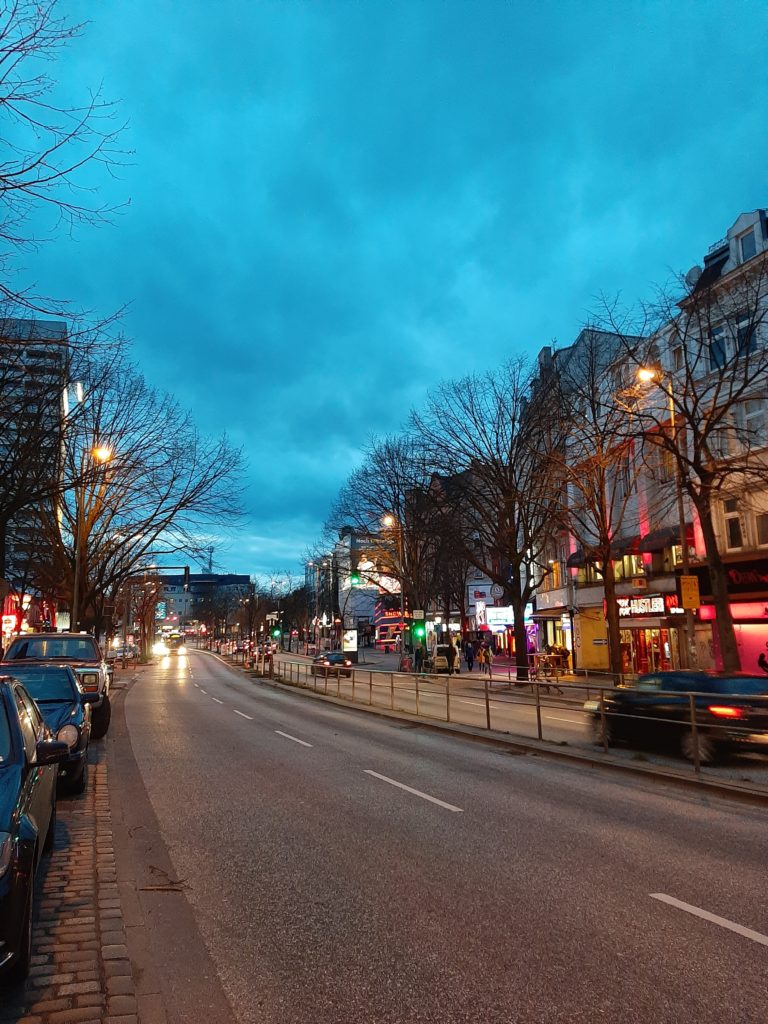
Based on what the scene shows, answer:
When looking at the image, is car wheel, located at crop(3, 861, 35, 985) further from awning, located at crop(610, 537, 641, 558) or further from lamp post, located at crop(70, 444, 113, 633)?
awning, located at crop(610, 537, 641, 558)

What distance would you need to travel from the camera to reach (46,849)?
21.2ft

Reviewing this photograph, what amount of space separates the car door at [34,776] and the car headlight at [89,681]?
8.07 m

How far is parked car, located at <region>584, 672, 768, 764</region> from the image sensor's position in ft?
34.4

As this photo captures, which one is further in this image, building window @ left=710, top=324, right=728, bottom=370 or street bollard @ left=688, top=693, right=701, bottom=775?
building window @ left=710, top=324, right=728, bottom=370

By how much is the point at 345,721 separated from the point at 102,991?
15.1 m

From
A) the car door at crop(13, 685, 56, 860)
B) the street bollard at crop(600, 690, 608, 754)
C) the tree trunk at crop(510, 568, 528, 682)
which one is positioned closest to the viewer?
the car door at crop(13, 685, 56, 860)

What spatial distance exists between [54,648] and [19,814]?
12.9 metres

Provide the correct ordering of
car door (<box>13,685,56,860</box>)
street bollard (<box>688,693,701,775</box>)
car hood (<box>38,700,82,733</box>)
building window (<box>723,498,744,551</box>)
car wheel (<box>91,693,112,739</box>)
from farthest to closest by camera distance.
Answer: building window (<box>723,498,744,551</box>) < car wheel (<box>91,693,112,739</box>) < street bollard (<box>688,693,701,775</box>) < car hood (<box>38,700,82,733</box>) < car door (<box>13,685,56,860</box>)

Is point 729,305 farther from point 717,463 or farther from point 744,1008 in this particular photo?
point 744,1008

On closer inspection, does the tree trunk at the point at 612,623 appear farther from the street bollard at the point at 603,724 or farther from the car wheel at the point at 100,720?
the car wheel at the point at 100,720

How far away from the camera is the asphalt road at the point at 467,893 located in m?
3.99

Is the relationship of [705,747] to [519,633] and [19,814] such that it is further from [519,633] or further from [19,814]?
[519,633]

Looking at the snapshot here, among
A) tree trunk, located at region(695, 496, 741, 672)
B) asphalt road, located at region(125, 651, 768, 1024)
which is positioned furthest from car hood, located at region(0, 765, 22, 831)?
tree trunk, located at region(695, 496, 741, 672)

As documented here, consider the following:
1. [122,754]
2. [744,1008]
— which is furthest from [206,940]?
[122,754]
